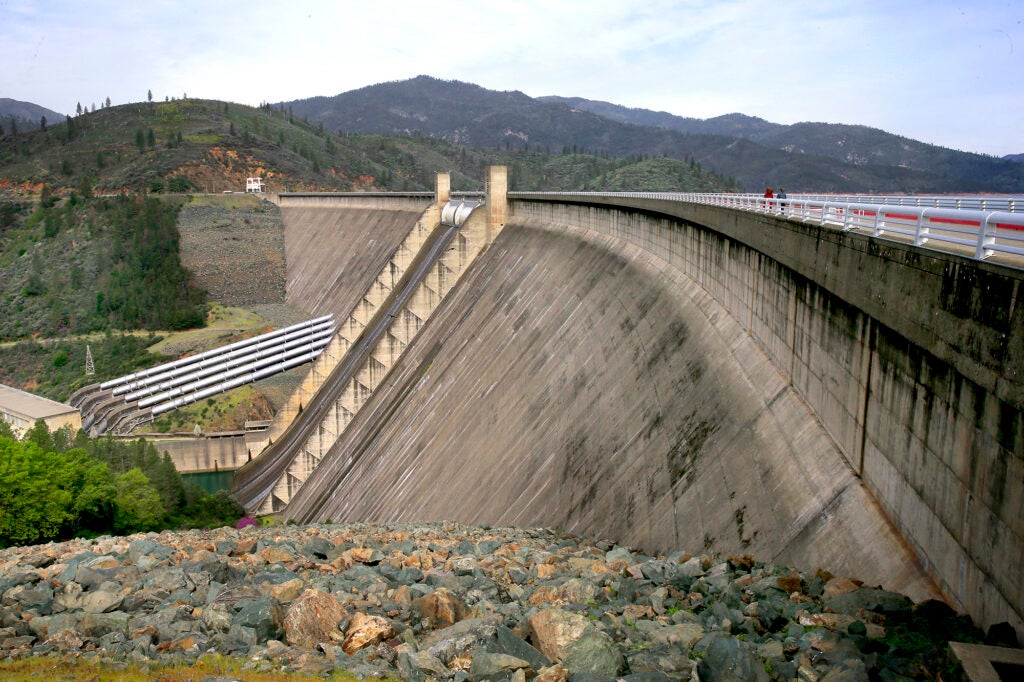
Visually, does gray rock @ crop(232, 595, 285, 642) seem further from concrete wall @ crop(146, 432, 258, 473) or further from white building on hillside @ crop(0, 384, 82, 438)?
white building on hillside @ crop(0, 384, 82, 438)

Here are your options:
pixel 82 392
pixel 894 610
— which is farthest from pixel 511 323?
pixel 82 392

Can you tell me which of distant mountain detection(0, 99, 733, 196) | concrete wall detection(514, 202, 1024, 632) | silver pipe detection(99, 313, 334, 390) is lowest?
silver pipe detection(99, 313, 334, 390)

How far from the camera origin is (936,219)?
9.06m

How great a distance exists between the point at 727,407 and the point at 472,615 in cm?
651

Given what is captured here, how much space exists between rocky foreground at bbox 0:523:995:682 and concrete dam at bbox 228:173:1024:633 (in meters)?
0.88

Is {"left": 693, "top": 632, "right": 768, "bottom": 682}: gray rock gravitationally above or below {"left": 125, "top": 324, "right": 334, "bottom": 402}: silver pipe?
above

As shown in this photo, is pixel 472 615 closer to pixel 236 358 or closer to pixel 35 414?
pixel 35 414

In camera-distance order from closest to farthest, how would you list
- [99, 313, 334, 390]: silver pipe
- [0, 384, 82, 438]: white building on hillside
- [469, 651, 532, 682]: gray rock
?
[469, 651, 532, 682]: gray rock
[0, 384, 82, 438]: white building on hillside
[99, 313, 334, 390]: silver pipe

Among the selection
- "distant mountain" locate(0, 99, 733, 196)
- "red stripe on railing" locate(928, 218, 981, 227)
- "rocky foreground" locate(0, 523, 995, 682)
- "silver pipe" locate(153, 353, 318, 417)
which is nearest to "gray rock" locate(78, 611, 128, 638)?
"rocky foreground" locate(0, 523, 995, 682)

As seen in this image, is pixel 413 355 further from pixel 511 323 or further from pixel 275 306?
pixel 275 306

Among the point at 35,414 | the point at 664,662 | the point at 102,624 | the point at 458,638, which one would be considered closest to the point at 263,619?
the point at 102,624

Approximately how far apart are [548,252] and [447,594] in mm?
26012

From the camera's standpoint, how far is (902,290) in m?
8.48

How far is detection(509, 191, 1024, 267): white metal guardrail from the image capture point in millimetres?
7059
